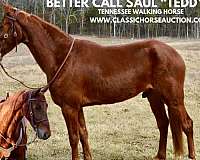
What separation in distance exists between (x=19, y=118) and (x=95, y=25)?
77.7ft

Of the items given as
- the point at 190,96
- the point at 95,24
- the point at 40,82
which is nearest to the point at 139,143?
the point at 190,96

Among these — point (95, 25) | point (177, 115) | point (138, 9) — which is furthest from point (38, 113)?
point (95, 25)

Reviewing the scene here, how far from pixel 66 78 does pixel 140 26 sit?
23515 millimetres

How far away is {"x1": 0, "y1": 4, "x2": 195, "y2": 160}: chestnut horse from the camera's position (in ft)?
16.5

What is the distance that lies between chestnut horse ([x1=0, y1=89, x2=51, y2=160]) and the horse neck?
80cm

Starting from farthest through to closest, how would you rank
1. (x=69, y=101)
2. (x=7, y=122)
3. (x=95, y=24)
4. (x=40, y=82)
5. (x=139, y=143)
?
(x=95, y=24), (x=40, y=82), (x=139, y=143), (x=69, y=101), (x=7, y=122)

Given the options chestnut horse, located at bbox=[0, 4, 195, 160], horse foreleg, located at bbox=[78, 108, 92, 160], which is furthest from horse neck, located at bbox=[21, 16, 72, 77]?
horse foreleg, located at bbox=[78, 108, 92, 160]

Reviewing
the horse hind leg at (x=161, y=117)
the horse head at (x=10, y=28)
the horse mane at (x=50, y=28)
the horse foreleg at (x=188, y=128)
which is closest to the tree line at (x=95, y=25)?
A: the horse hind leg at (x=161, y=117)

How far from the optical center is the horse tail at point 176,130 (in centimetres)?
555

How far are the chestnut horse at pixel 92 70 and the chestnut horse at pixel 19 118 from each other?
2.39 feet

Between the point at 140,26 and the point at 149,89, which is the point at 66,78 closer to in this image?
the point at 149,89

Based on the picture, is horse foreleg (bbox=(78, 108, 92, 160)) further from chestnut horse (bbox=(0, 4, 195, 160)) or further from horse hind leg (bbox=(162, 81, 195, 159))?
horse hind leg (bbox=(162, 81, 195, 159))

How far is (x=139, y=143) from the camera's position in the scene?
7.04 metres

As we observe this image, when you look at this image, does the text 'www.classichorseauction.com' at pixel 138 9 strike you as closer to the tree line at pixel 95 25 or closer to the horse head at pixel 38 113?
the tree line at pixel 95 25
